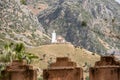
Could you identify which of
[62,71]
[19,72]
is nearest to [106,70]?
[62,71]

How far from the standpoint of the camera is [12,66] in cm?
4278

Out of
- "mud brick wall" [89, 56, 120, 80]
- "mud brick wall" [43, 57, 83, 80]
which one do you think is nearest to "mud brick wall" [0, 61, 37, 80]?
"mud brick wall" [43, 57, 83, 80]

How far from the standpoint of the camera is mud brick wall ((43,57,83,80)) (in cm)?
4191

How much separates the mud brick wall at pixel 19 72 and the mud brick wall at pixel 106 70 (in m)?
5.19

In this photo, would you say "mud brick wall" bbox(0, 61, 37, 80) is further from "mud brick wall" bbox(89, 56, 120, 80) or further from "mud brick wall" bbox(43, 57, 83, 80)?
"mud brick wall" bbox(89, 56, 120, 80)

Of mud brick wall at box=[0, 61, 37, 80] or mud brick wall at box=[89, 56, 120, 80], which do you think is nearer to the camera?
mud brick wall at box=[89, 56, 120, 80]

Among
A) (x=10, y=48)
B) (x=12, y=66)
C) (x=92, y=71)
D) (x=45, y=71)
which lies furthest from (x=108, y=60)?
(x=10, y=48)

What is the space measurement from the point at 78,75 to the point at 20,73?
5097mm

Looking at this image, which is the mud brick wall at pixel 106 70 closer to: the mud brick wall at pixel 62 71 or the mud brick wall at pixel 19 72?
the mud brick wall at pixel 62 71

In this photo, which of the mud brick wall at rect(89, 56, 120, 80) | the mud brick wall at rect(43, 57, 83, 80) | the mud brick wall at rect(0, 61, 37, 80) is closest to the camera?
the mud brick wall at rect(89, 56, 120, 80)

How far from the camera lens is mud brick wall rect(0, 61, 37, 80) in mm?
42156

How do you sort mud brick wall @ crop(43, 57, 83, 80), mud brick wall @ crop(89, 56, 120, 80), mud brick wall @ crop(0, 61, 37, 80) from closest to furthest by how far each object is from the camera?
mud brick wall @ crop(89, 56, 120, 80), mud brick wall @ crop(43, 57, 83, 80), mud brick wall @ crop(0, 61, 37, 80)

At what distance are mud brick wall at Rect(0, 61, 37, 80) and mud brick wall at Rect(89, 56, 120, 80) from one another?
17.0 ft

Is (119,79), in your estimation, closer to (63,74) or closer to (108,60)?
(108,60)
